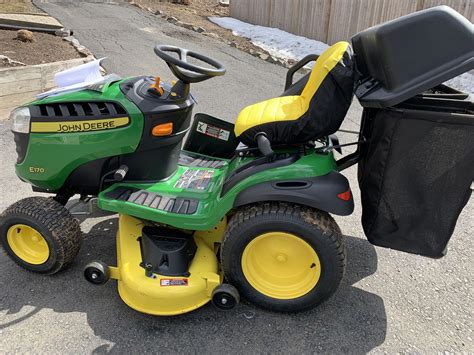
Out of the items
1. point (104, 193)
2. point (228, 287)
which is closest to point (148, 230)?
point (104, 193)

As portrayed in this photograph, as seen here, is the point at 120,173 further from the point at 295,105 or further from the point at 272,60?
the point at 272,60

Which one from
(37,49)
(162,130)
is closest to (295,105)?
(162,130)

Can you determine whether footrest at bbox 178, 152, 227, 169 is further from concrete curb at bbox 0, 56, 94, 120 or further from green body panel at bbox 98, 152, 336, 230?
concrete curb at bbox 0, 56, 94, 120

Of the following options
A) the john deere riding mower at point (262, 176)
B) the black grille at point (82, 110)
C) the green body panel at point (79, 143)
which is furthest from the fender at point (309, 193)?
the black grille at point (82, 110)

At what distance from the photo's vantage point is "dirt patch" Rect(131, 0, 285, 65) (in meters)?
10.0

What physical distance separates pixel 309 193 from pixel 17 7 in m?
11.9

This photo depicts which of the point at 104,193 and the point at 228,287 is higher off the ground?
the point at 104,193

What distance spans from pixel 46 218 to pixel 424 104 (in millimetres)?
2178

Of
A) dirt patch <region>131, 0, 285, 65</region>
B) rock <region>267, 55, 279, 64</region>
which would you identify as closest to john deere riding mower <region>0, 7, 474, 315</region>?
rock <region>267, 55, 279, 64</region>

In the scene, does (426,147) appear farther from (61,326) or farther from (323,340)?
(61,326)

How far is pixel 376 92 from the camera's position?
79.6 inches

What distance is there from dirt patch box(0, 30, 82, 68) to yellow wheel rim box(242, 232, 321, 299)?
5.42 m

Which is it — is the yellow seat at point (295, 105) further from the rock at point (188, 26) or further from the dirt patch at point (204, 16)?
the rock at point (188, 26)

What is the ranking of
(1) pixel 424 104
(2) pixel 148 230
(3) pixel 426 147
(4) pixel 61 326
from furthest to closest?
(2) pixel 148 230 → (4) pixel 61 326 → (1) pixel 424 104 → (3) pixel 426 147
